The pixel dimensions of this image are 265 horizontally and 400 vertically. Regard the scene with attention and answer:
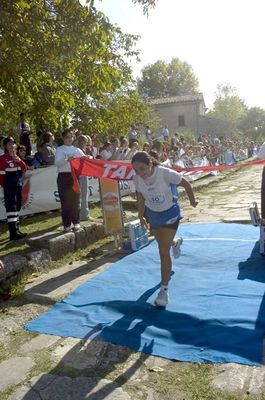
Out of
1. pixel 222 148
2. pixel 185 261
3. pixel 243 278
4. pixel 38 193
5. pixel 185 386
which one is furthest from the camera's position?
pixel 222 148

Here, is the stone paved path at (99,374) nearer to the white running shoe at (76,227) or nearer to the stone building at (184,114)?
the white running shoe at (76,227)

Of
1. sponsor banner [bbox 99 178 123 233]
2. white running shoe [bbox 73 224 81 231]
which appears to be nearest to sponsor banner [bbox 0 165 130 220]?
sponsor banner [bbox 99 178 123 233]

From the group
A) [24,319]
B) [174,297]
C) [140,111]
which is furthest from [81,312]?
[140,111]

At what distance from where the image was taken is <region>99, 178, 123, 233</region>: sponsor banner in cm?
704

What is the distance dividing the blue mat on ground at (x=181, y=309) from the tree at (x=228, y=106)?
71.1 meters

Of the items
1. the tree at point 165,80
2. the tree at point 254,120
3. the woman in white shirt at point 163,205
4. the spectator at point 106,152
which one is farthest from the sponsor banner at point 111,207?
the tree at point 165,80

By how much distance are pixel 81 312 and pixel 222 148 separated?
20985 mm

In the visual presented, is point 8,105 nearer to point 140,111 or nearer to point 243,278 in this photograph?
point 140,111

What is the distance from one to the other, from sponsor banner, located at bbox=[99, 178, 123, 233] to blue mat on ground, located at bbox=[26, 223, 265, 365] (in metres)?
0.83

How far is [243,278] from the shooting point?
505 cm

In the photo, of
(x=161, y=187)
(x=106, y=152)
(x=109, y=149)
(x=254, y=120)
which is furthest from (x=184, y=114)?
(x=161, y=187)

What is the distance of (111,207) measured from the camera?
23.2 ft

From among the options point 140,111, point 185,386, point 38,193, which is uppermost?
point 140,111

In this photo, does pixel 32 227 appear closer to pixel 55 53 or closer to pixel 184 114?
pixel 55 53
